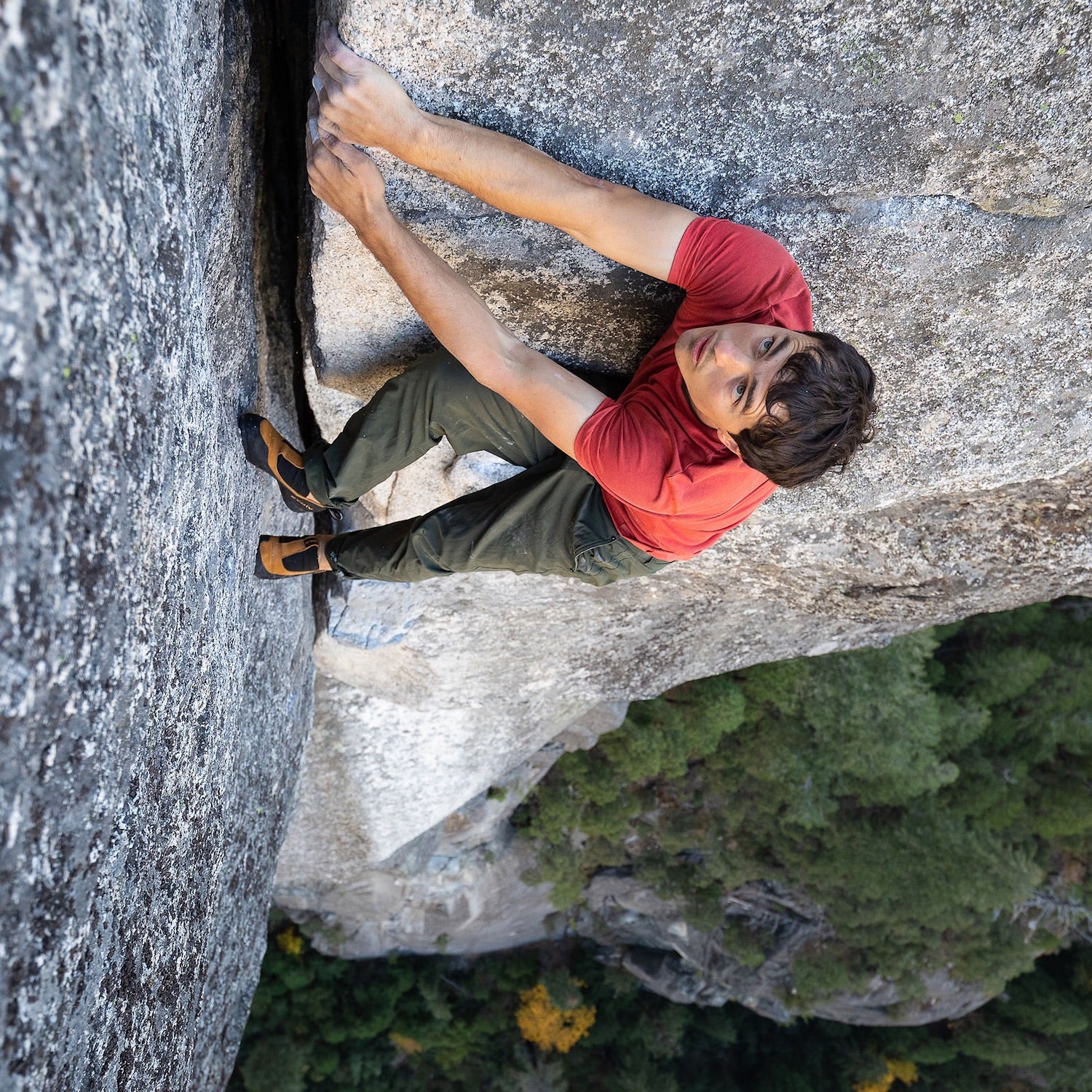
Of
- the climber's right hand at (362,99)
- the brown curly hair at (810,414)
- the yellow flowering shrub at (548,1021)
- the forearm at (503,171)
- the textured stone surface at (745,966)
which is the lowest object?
the yellow flowering shrub at (548,1021)

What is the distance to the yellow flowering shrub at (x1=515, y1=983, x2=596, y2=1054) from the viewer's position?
11.9 m

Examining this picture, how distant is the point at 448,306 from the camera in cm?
238

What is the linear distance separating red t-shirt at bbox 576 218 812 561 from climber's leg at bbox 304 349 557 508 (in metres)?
0.55

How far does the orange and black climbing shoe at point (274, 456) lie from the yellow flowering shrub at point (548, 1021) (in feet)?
35.2

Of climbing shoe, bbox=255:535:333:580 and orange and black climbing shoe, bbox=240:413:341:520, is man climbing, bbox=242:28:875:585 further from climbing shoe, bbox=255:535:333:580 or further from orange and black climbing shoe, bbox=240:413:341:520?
climbing shoe, bbox=255:535:333:580

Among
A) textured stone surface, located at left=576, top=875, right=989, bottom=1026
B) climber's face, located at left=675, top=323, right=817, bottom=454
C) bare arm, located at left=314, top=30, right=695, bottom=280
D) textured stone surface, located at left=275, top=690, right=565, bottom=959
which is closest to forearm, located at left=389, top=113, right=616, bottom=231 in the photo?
bare arm, located at left=314, top=30, right=695, bottom=280

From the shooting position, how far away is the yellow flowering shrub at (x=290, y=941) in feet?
36.5

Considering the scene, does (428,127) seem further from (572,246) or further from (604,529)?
(604,529)

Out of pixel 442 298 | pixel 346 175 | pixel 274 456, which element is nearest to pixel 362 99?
pixel 346 175

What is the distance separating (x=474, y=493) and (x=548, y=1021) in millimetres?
11037

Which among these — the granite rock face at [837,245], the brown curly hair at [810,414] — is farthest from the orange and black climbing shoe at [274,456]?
the brown curly hair at [810,414]

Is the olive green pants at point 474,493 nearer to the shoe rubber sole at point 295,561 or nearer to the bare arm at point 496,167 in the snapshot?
the shoe rubber sole at point 295,561

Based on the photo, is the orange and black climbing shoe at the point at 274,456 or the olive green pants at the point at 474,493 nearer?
the olive green pants at the point at 474,493

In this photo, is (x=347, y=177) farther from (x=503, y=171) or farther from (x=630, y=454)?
(x=630, y=454)
